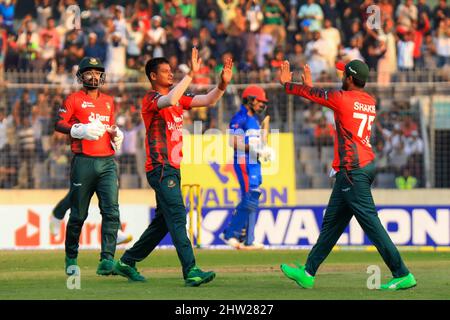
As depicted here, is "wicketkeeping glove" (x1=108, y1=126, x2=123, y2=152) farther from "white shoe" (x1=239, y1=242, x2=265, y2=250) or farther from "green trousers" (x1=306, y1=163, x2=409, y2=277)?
"white shoe" (x1=239, y1=242, x2=265, y2=250)

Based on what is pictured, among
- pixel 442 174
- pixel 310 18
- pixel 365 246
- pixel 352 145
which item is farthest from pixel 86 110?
pixel 310 18

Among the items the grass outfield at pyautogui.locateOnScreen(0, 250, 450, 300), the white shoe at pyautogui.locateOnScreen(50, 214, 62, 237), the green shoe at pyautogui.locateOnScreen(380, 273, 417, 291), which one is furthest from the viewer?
the white shoe at pyautogui.locateOnScreen(50, 214, 62, 237)

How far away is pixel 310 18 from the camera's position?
2573cm

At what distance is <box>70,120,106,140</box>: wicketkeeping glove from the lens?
42.8 feet

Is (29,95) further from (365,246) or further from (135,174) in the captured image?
(365,246)

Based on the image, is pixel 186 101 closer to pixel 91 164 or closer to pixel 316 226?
pixel 91 164

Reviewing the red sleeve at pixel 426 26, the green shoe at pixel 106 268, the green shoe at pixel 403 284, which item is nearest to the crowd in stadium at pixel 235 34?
the red sleeve at pixel 426 26

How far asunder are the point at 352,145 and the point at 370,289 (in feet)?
4.68

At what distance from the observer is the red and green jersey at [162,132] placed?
1181cm

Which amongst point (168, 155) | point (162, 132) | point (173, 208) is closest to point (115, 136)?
point (162, 132)

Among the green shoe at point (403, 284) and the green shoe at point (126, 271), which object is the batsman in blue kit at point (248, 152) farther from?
the green shoe at point (403, 284)

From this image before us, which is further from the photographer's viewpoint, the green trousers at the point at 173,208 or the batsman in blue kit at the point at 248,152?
the batsman in blue kit at the point at 248,152

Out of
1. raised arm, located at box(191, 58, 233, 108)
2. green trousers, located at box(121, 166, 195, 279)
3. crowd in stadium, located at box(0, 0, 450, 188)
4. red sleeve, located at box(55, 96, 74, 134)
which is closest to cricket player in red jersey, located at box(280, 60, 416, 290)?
raised arm, located at box(191, 58, 233, 108)

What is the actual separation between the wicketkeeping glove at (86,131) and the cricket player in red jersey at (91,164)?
0.28 feet
